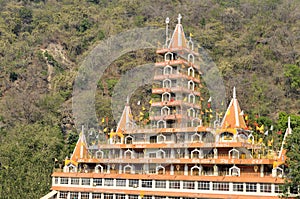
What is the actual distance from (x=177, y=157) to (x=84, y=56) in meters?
49.9

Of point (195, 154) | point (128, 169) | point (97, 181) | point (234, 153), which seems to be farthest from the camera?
point (97, 181)

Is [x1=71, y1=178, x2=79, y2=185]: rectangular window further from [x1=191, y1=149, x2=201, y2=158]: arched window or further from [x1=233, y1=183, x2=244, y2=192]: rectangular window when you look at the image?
[x1=233, y1=183, x2=244, y2=192]: rectangular window

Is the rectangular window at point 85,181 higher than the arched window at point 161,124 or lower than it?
lower

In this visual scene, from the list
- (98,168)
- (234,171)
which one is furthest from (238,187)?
(98,168)

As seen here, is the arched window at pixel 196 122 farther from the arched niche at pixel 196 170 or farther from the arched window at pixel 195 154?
the arched niche at pixel 196 170

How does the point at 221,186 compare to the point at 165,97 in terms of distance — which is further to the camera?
the point at 165,97

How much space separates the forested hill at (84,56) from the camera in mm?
65625

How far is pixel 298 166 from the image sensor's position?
40.0 m

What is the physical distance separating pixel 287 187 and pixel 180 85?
1530 cm

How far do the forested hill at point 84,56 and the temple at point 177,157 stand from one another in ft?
26.4

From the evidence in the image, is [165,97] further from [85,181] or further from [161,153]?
[85,181]

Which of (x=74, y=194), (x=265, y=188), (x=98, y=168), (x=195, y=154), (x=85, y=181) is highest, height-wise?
(x=195, y=154)

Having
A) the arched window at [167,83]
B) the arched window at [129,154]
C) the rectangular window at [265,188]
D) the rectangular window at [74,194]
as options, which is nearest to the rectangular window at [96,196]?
the rectangular window at [74,194]

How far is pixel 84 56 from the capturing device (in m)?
95.1
